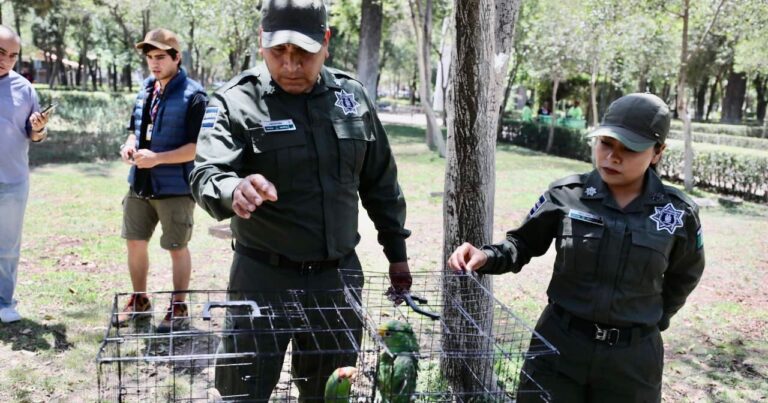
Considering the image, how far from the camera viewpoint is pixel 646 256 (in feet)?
7.88

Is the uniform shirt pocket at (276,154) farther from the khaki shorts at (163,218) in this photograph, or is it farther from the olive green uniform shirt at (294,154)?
the khaki shorts at (163,218)

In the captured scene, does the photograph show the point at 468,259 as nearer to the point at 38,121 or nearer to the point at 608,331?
the point at 608,331

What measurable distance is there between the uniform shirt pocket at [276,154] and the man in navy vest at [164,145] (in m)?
1.91

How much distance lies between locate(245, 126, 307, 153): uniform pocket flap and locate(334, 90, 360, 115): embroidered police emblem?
0.88ft

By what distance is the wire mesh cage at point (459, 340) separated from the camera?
200cm

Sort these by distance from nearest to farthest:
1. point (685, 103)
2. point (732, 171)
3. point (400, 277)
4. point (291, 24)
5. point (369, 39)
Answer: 1. point (291, 24)
2. point (400, 277)
3. point (685, 103)
4. point (732, 171)
5. point (369, 39)

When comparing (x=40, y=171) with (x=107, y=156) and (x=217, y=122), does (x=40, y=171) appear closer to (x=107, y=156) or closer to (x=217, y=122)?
(x=107, y=156)

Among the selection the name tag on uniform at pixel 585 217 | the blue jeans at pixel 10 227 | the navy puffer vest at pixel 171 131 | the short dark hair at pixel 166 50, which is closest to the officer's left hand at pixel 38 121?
the blue jeans at pixel 10 227

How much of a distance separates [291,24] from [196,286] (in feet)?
13.2

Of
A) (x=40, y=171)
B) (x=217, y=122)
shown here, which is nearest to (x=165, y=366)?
(x=217, y=122)

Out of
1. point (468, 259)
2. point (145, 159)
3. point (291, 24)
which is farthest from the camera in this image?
point (145, 159)

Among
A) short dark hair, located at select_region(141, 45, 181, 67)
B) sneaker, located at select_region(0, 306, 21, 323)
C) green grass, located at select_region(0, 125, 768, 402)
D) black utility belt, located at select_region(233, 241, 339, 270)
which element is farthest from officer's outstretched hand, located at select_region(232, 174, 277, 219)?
sneaker, located at select_region(0, 306, 21, 323)

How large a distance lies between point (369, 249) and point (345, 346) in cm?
471

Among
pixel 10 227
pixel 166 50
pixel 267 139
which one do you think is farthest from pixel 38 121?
pixel 267 139
